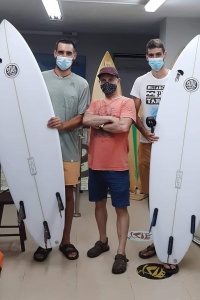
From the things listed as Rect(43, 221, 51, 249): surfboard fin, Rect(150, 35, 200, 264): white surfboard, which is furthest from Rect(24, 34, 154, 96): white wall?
Rect(43, 221, 51, 249): surfboard fin

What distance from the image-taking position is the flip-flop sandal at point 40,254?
92.8 inches

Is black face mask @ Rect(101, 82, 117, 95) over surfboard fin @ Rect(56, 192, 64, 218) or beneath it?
over

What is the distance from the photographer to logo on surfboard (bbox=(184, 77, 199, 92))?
2199 millimetres

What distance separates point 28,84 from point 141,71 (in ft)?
14.6

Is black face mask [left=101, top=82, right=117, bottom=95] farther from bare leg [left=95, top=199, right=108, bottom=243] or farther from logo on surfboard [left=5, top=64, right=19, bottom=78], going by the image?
bare leg [left=95, top=199, right=108, bottom=243]

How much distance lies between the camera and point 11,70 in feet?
7.44

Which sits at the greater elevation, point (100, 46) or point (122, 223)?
point (100, 46)

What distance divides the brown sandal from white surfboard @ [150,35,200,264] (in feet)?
1.41

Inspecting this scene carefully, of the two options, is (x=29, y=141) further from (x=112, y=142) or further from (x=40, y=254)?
(x=40, y=254)

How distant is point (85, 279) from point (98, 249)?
35 cm

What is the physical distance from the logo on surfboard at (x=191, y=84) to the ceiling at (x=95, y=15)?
86.0 inches

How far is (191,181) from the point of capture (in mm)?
2193

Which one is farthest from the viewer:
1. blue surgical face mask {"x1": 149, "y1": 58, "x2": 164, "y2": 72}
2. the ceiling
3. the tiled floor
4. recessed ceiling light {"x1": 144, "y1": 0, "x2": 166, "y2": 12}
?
the ceiling

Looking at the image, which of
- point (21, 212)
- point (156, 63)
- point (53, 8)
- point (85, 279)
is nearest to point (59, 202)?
point (21, 212)
